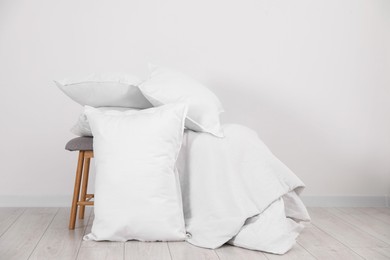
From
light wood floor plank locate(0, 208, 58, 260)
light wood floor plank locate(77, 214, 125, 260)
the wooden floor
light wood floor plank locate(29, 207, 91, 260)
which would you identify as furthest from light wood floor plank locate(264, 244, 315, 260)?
light wood floor plank locate(0, 208, 58, 260)

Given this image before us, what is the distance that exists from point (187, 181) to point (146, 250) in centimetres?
45

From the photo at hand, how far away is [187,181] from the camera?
2.74m

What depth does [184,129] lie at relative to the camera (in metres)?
2.88

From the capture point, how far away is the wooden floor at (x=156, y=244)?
2.35 meters

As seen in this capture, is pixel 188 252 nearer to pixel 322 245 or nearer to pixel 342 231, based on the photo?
pixel 322 245

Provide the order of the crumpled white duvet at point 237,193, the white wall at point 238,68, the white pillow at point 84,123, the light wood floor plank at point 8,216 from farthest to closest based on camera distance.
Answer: the white wall at point 238,68 → the light wood floor plank at point 8,216 → the white pillow at point 84,123 → the crumpled white duvet at point 237,193

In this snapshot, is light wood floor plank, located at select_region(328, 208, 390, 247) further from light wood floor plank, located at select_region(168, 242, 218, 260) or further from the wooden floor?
light wood floor plank, located at select_region(168, 242, 218, 260)

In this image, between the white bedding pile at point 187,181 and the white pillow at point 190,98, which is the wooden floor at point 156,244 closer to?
the white bedding pile at point 187,181

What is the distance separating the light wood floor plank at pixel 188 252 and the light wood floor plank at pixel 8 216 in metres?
0.89

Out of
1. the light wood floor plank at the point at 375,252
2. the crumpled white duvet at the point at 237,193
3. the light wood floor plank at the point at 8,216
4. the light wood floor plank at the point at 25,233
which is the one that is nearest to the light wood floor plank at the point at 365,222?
the light wood floor plank at the point at 375,252

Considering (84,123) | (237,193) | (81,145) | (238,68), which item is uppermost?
(238,68)

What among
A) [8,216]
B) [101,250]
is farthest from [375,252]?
[8,216]

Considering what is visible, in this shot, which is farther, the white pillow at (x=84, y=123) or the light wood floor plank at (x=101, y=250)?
the white pillow at (x=84, y=123)

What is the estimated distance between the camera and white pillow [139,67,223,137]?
2.75m
